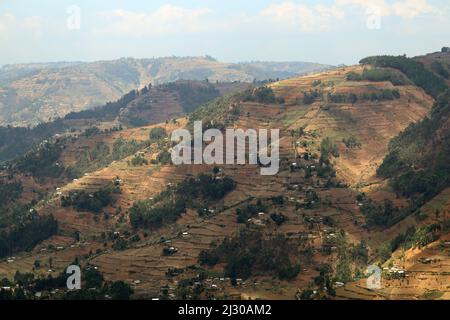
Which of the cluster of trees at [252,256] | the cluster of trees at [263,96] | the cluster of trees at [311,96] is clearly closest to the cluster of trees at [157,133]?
the cluster of trees at [263,96]

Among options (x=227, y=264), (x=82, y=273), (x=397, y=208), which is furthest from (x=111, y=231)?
(x=397, y=208)

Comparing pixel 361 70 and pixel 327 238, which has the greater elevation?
pixel 361 70

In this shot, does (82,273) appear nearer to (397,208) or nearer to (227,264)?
(227,264)

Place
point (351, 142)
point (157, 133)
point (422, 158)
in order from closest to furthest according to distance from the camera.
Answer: point (422, 158), point (351, 142), point (157, 133)

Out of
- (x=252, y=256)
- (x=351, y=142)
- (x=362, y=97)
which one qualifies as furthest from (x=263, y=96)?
(x=252, y=256)

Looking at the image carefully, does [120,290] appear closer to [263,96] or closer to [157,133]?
[263,96]
